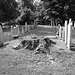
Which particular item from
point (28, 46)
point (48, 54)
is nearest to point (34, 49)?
point (28, 46)

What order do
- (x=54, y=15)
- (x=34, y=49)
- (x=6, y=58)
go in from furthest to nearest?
(x=54, y=15) < (x=34, y=49) < (x=6, y=58)

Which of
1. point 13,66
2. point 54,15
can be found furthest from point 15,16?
point 13,66

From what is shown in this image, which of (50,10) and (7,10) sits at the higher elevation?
(7,10)

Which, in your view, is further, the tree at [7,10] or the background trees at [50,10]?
the tree at [7,10]

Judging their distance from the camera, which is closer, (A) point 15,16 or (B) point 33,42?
(B) point 33,42

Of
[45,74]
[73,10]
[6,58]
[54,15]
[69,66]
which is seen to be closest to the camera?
[45,74]

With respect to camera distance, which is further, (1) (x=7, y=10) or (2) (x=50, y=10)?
(1) (x=7, y=10)

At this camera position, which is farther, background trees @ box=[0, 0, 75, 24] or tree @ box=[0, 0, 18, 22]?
tree @ box=[0, 0, 18, 22]

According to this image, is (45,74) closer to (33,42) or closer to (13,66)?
(13,66)

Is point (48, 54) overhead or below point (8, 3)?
below

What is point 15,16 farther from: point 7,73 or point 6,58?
point 7,73

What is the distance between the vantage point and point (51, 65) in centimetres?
385

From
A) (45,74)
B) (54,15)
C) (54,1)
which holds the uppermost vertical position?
(54,1)

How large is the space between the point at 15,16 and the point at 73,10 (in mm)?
10309
